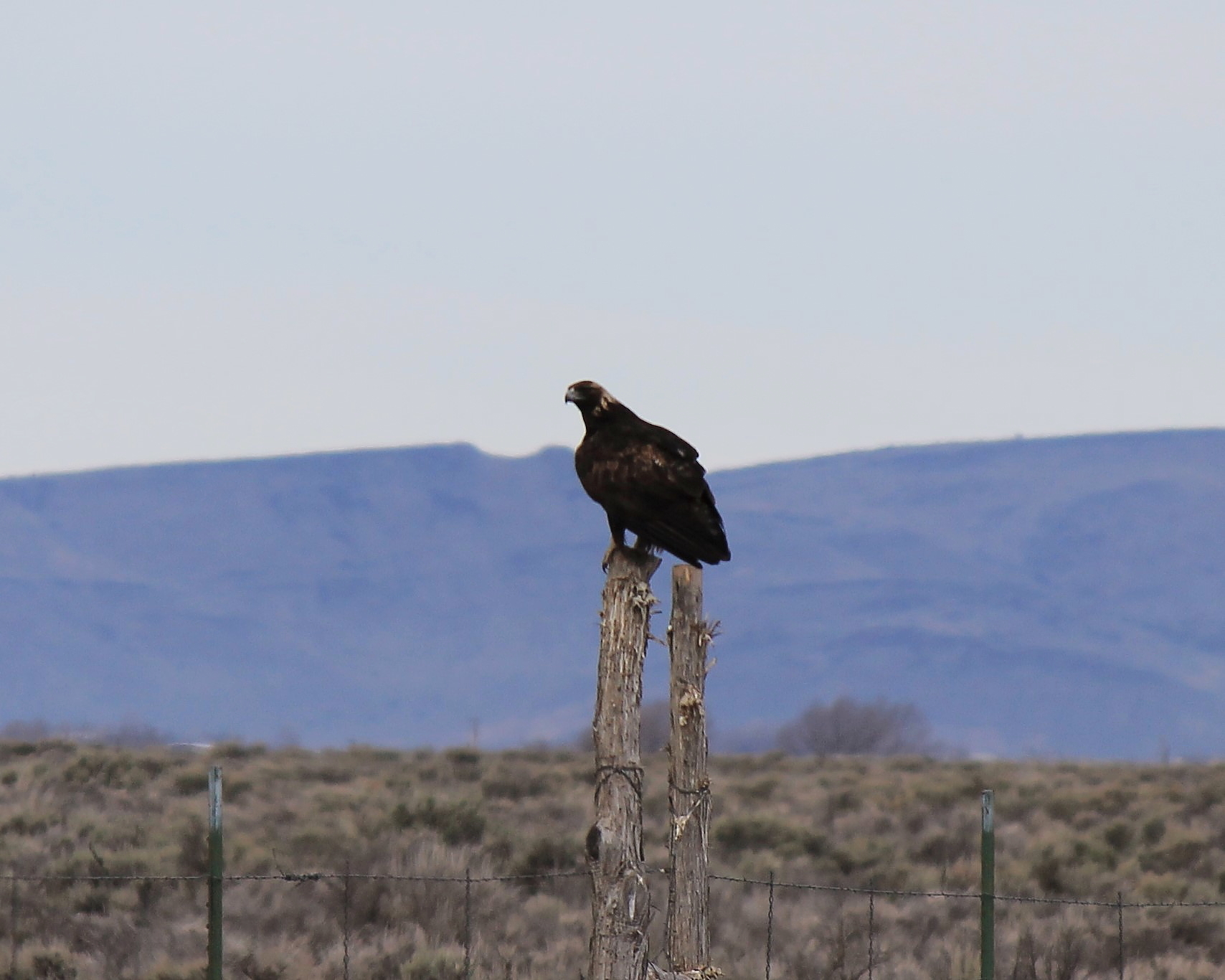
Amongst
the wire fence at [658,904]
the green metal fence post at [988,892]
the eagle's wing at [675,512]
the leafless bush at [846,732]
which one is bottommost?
the wire fence at [658,904]

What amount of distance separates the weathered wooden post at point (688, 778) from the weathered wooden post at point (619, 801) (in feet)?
1.91

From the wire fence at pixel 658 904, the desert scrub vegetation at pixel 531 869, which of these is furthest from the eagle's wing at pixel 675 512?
the desert scrub vegetation at pixel 531 869

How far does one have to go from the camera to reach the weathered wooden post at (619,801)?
7.96m

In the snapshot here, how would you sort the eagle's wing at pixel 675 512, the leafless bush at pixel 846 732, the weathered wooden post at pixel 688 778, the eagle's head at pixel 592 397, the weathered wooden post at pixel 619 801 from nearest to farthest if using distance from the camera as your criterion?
the weathered wooden post at pixel 619 801
the eagle's wing at pixel 675 512
the eagle's head at pixel 592 397
the weathered wooden post at pixel 688 778
the leafless bush at pixel 846 732

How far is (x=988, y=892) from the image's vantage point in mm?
10156

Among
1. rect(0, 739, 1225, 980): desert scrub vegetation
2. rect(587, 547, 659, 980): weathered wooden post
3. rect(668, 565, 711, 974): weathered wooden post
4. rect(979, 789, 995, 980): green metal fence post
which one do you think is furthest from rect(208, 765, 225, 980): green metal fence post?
rect(979, 789, 995, 980): green metal fence post

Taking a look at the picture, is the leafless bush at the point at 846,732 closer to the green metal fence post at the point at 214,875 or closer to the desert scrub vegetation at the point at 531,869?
the desert scrub vegetation at the point at 531,869

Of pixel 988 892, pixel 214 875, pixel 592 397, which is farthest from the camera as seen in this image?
pixel 988 892

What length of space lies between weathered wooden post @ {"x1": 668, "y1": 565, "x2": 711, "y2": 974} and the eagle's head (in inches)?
32.7

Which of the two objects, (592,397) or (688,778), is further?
(688,778)

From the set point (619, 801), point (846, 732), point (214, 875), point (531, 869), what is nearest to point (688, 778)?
point (619, 801)

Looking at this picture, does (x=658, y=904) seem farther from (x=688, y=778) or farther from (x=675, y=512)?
(x=675, y=512)

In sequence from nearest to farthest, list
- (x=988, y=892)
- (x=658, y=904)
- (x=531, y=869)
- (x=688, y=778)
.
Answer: (x=688, y=778) < (x=988, y=892) < (x=658, y=904) < (x=531, y=869)

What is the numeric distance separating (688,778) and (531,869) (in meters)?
9.08
